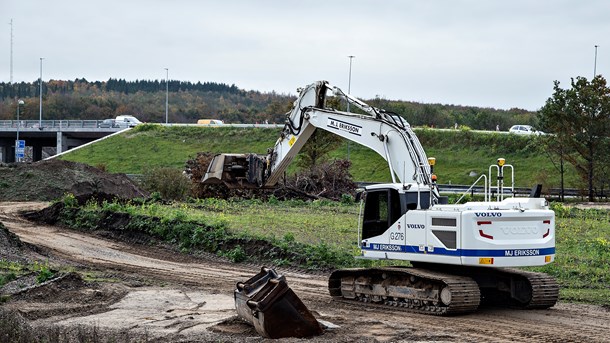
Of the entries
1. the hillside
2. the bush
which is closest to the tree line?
the hillside

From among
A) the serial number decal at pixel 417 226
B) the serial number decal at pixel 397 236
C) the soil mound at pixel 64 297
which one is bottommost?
the soil mound at pixel 64 297

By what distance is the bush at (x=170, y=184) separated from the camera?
40156mm

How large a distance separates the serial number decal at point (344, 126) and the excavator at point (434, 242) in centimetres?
6

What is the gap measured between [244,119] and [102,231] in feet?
312

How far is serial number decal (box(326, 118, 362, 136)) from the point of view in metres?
19.5

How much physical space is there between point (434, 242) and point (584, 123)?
3429 centimetres

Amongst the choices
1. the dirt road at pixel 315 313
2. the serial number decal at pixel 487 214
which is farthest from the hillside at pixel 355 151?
the serial number decal at pixel 487 214

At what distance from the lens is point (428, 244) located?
52.7 ft

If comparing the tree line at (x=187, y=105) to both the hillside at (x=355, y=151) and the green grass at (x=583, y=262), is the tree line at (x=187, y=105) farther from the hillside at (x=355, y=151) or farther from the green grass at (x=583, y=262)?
the green grass at (x=583, y=262)

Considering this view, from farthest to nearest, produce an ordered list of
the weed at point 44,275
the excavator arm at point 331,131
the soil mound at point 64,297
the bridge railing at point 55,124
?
1. the bridge railing at point 55,124
2. the weed at point 44,275
3. the excavator arm at point 331,131
4. the soil mound at point 64,297

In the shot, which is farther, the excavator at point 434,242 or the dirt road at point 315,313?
the excavator at point 434,242

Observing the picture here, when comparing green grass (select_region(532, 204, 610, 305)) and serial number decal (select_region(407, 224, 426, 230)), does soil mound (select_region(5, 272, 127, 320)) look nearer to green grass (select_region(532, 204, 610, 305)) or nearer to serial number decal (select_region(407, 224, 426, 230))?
serial number decal (select_region(407, 224, 426, 230))

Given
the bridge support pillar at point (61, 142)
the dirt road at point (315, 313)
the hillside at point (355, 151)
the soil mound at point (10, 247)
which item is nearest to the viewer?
the dirt road at point (315, 313)

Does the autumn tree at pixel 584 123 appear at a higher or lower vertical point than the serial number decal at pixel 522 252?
higher
